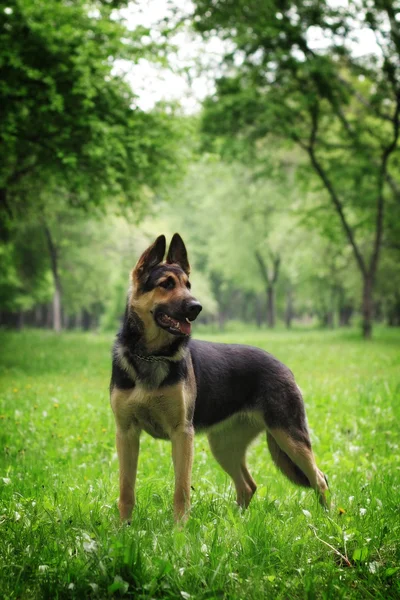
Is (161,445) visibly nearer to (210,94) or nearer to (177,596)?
(177,596)

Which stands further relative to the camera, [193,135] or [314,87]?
[314,87]

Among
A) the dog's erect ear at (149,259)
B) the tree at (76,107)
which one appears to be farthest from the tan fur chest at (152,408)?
the tree at (76,107)

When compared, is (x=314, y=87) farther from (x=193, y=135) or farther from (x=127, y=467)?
(x=127, y=467)

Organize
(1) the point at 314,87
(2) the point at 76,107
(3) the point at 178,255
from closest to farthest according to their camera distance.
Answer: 1. (3) the point at 178,255
2. (2) the point at 76,107
3. (1) the point at 314,87

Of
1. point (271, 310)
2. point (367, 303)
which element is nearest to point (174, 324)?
point (367, 303)

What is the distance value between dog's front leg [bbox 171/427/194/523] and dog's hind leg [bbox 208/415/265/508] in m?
0.91

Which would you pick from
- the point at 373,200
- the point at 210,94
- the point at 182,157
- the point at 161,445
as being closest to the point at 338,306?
the point at 373,200

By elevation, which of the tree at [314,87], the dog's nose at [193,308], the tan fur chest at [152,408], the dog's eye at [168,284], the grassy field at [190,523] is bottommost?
the grassy field at [190,523]

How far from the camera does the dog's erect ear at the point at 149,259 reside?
4496mm

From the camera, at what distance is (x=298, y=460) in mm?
4840

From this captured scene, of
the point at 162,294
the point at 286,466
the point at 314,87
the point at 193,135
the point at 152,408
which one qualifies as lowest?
the point at 286,466

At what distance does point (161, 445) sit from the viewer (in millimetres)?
7273

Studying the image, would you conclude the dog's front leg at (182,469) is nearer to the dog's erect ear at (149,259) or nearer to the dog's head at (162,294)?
the dog's head at (162,294)

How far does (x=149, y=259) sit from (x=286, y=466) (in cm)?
229
